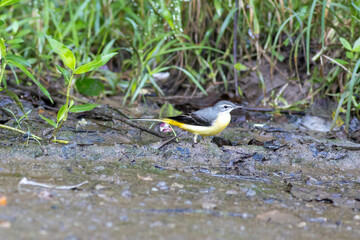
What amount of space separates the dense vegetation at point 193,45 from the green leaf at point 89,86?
0.05 feet

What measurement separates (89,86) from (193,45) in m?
1.60

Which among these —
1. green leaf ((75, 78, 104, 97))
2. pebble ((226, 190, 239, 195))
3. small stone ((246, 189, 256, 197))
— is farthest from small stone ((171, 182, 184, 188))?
green leaf ((75, 78, 104, 97))

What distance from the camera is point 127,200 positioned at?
9.86 ft

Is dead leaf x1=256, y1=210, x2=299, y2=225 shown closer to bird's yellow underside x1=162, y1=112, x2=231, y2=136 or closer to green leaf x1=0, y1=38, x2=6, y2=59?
bird's yellow underside x1=162, y1=112, x2=231, y2=136

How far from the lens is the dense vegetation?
6453mm

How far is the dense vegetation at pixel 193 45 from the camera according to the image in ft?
21.2

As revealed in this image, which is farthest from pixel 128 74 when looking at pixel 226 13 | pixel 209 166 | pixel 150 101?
pixel 209 166

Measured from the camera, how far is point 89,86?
6.57m

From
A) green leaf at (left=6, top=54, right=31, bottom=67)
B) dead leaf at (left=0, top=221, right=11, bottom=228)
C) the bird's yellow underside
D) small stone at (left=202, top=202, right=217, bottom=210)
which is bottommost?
the bird's yellow underside

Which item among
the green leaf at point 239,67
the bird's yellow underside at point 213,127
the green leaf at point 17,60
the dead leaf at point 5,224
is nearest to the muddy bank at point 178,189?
the dead leaf at point 5,224

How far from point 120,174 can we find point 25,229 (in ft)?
4.19

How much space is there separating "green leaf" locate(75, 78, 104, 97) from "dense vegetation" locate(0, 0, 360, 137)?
0.01m

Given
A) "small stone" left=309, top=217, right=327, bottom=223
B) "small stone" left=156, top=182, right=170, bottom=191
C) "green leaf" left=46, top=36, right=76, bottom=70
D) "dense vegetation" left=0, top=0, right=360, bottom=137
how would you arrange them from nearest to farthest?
"small stone" left=309, top=217, right=327, bottom=223, "small stone" left=156, top=182, right=170, bottom=191, "green leaf" left=46, top=36, right=76, bottom=70, "dense vegetation" left=0, top=0, right=360, bottom=137

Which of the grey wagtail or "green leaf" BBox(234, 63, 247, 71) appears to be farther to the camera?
"green leaf" BBox(234, 63, 247, 71)
